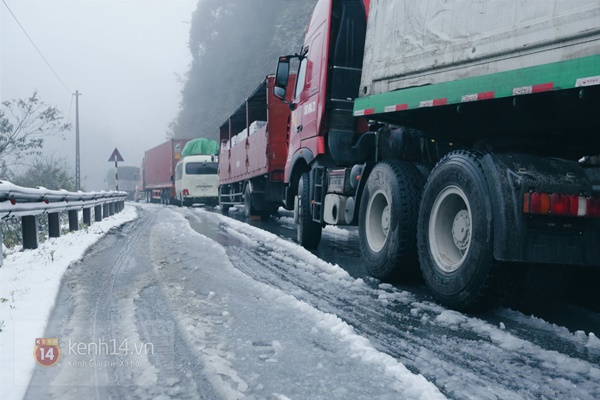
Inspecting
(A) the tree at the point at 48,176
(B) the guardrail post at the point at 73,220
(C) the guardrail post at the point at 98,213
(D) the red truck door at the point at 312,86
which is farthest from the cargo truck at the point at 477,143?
(A) the tree at the point at 48,176

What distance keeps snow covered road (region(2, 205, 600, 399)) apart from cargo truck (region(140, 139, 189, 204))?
26496mm

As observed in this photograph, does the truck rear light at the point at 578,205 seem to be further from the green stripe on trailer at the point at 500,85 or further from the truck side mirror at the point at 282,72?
the truck side mirror at the point at 282,72

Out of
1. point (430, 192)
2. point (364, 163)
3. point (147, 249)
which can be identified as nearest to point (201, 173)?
point (147, 249)

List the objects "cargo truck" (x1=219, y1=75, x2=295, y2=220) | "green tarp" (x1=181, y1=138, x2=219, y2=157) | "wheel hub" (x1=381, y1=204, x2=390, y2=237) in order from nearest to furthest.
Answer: "wheel hub" (x1=381, y1=204, x2=390, y2=237) < "cargo truck" (x1=219, y1=75, x2=295, y2=220) < "green tarp" (x1=181, y1=138, x2=219, y2=157)

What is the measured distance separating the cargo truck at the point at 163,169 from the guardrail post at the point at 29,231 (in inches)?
918

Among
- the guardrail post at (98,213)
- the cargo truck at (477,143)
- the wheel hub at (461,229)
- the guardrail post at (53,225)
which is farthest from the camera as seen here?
the guardrail post at (98,213)

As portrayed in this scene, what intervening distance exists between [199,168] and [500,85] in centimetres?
2409

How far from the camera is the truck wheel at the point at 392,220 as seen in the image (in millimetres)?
4965

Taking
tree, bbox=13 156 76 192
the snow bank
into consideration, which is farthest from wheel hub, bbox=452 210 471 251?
tree, bbox=13 156 76 192

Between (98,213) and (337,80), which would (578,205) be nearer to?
(337,80)

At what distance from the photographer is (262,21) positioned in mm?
44750

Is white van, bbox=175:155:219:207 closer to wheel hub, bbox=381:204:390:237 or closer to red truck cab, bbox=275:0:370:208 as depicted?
red truck cab, bbox=275:0:370:208

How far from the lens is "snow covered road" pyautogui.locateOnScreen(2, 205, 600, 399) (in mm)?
2574
